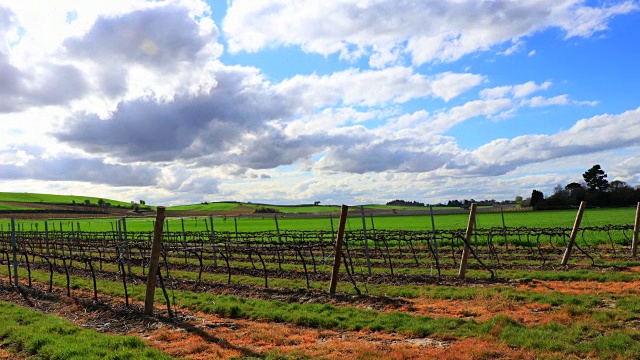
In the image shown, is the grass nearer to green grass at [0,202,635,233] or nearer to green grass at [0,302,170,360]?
green grass at [0,302,170,360]

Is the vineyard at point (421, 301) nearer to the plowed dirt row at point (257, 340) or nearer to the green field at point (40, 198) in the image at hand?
the plowed dirt row at point (257, 340)

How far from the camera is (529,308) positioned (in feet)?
31.8

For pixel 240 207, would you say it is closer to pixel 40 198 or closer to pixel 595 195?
pixel 40 198

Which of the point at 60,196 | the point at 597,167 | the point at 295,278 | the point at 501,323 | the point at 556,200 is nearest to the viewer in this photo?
the point at 501,323

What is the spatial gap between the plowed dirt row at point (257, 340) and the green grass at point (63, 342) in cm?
39

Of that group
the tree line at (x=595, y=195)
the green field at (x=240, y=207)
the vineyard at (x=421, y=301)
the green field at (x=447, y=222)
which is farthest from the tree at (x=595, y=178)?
the vineyard at (x=421, y=301)

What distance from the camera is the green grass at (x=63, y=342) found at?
7156 mm

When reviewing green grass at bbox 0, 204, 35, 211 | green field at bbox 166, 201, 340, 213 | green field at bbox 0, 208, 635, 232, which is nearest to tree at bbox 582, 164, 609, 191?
green field at bbox 0, 208, 635, 232

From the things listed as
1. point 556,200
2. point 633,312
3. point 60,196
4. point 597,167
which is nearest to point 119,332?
point 633,312

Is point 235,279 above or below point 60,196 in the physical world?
below

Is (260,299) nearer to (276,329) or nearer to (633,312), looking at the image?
(276,329)

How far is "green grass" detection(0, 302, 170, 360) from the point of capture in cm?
716

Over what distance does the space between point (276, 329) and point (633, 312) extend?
262 inches

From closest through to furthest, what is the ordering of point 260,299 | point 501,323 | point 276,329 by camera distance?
point 501,323 < point 276,329 < point 260,299
